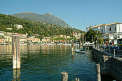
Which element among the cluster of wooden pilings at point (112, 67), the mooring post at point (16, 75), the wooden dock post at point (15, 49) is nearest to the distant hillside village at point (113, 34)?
the cluster of wooden pilings at point (112, 67)

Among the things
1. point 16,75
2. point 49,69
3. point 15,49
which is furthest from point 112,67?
point 15,49

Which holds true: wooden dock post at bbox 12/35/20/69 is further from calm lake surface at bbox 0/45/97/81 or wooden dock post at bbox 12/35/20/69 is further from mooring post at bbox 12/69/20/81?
calm lake surface at bbox 0/45/97/81

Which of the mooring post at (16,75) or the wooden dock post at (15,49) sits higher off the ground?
the wooden dock post at (15,49)

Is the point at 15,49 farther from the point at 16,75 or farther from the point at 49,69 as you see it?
the point at 49,69

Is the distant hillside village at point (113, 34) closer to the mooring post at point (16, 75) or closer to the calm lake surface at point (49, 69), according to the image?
the calm lake surface at point (49, 69)

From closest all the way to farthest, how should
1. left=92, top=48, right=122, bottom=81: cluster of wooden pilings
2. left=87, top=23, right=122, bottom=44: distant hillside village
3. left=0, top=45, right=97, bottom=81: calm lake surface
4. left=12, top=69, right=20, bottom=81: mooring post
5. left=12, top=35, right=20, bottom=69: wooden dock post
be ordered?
left=92, top=48, right=122, bottom=81: cluster of wooden pilings, left=12, top=69, right=20, bottom=81: mooring post, left=0, top=45, right=97, bottom=81: calm lake surface, left=12, top=35, right=20, bottom=69: wooden dock post, left=87, top=23, right=122, bottom=44: distant hillside village

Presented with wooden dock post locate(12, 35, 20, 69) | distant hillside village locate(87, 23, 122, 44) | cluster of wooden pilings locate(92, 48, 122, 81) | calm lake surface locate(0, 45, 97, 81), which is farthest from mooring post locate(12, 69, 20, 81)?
distant hillside village locate(87, 23, 122, 44)

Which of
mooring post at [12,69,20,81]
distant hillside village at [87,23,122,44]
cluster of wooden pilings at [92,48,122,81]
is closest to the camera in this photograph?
cluster of wooden pilings at [92,48,122,81]

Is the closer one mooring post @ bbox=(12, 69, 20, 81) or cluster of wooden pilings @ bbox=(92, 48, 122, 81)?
cluster of wooden pilings @ bbox=(92, 48, 122, 81)

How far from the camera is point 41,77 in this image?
103ft

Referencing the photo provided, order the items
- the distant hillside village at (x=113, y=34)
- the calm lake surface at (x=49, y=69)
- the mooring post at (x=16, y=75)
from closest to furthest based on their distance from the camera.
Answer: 1. the mooring post at (x=16, y=75)
2. the calm lake surface at (x=49, y=69)
3. the distant hillside village at (x=113, y=34)

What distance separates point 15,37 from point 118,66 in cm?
2094

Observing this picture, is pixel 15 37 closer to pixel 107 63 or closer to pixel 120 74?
pixel 107 63

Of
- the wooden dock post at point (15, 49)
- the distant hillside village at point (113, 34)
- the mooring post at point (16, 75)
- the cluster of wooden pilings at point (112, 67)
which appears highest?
the distant hillside village at point (113, 34)
